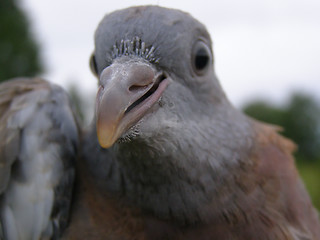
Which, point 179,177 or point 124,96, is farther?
point 179,177

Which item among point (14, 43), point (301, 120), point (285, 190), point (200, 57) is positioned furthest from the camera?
point (301, 120)

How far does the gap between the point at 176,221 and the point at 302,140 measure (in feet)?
126

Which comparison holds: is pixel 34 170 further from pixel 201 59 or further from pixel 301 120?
pixel 301 120

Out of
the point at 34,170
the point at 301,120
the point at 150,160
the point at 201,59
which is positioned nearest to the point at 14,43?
the point at 34,170

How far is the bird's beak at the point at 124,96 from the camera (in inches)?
70.1

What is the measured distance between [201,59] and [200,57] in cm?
2

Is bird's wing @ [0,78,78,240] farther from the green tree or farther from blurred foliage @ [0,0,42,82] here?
the green tree

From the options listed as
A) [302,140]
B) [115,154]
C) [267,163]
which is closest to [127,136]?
[115,154]

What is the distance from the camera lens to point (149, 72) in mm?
2016

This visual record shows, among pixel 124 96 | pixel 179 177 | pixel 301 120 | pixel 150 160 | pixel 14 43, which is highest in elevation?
pixel 124 96

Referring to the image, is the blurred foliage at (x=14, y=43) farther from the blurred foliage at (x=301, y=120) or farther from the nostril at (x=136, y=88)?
the blurred foliage at (x=301, y=120)

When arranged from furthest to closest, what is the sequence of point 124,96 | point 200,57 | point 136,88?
1. point 200,57
2. point 136,88
3. point 124,96

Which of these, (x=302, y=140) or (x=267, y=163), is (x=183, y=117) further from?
(x=302, y=140)

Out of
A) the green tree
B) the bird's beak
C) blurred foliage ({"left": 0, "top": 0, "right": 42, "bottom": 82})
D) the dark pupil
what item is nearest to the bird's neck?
the bird's beak
